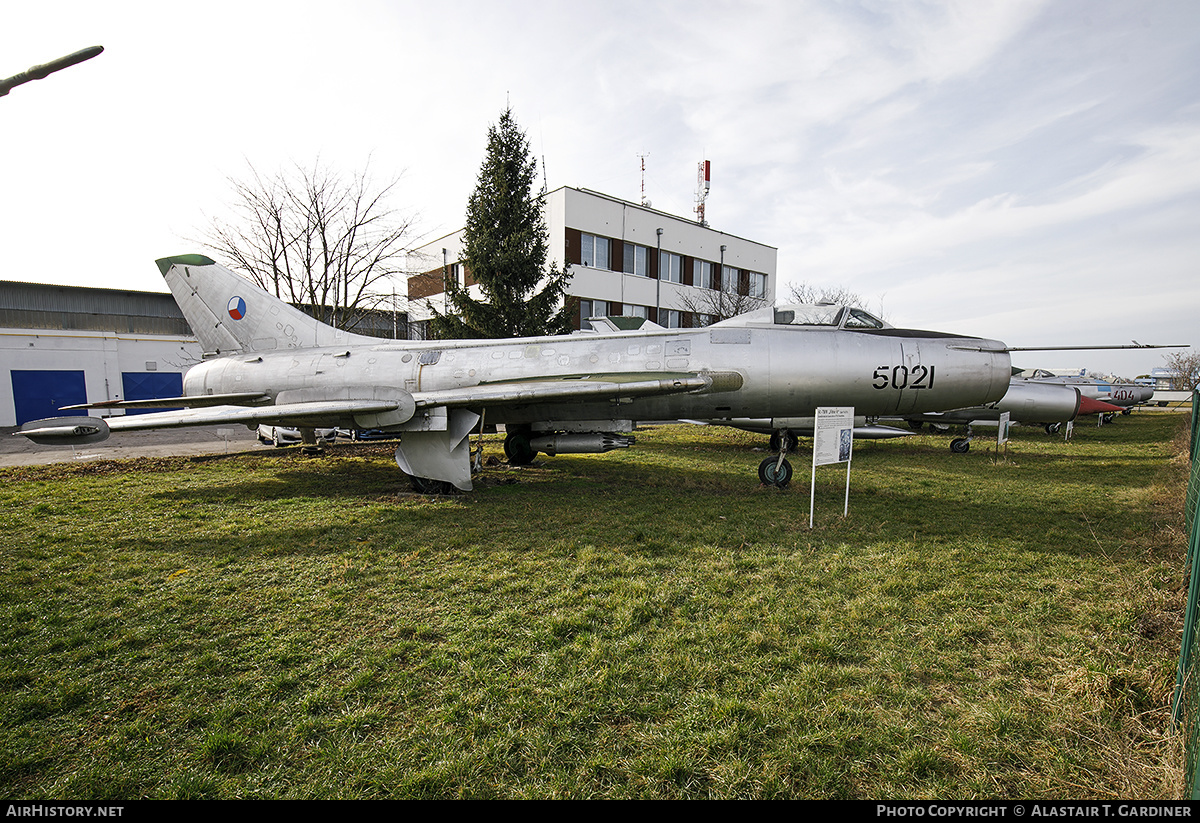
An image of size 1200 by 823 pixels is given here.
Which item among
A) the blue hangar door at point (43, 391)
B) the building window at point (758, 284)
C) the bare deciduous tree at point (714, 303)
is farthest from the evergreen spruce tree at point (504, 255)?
the building window at point (758, 284)

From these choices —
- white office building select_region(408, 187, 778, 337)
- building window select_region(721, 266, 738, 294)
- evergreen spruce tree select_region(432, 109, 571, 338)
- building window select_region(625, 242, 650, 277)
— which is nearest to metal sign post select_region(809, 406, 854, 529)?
evergreen spruce tree select_region(432, 109, 571, 338)

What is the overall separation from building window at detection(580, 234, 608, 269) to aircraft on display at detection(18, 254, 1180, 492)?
17549 millimetres

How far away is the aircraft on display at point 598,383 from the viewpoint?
729 centimetres

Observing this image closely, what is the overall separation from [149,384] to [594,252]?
21.9 meters

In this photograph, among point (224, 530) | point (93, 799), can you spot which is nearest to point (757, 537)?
point (93, 799)

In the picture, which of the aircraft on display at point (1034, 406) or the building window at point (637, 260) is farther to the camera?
the building window at point (637, 260)

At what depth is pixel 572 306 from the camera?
17156mm

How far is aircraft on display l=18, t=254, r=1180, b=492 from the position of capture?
23.9ft

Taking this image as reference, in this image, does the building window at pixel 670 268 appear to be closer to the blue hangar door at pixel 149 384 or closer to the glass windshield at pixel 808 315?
the glass windshield at pixel 808 315

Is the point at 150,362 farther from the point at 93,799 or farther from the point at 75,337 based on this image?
the point at 93,799

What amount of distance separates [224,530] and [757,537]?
251 inches

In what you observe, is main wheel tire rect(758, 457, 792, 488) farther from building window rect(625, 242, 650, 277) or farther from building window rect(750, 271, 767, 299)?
building window rect(750, 271, 767, 299)

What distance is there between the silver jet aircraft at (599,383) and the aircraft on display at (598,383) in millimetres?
21

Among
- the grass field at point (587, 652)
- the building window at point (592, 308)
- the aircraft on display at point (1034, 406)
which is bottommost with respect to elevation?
the grass field at point (587, 652)
